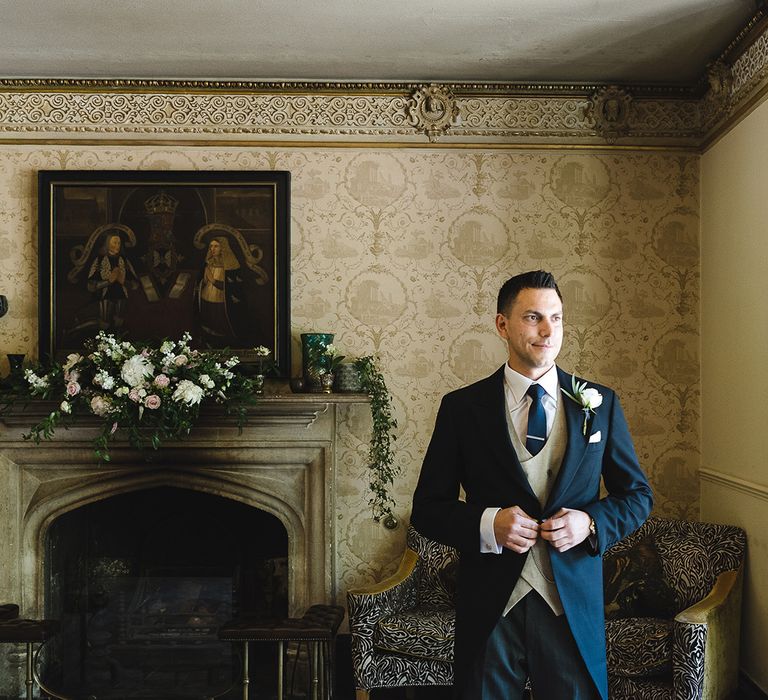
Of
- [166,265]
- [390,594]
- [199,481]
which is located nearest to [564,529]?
[390,594]

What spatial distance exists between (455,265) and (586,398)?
2.50m

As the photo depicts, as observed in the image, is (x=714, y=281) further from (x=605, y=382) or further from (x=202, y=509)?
(x=202, y=509)

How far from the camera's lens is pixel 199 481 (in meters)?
4.12

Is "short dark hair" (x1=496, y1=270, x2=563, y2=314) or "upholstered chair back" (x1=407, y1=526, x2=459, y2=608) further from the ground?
"short dark hair" (x1=496, y1=270, x2=563, y2=314)

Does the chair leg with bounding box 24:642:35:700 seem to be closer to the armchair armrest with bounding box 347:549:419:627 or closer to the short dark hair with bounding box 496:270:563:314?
the armchair armrest with bounding box 347:549:419:627

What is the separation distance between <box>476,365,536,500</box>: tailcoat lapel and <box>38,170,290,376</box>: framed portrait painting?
2.37 meters

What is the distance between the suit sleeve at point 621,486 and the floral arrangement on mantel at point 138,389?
2224 millimetres

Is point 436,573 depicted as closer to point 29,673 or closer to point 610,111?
point 29,673

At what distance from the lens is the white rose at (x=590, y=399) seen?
1928 millimetres

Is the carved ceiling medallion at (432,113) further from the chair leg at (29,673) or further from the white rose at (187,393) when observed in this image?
the chair leg at (29,673)

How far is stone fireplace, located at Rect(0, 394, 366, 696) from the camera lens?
4078 mm

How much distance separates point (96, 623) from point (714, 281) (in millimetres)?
3656

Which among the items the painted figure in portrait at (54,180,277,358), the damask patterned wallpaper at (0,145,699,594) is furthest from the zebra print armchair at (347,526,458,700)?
the painted figure in portrait at (54,180,277,358)

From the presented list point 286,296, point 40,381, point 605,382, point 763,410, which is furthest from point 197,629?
point 763,410
